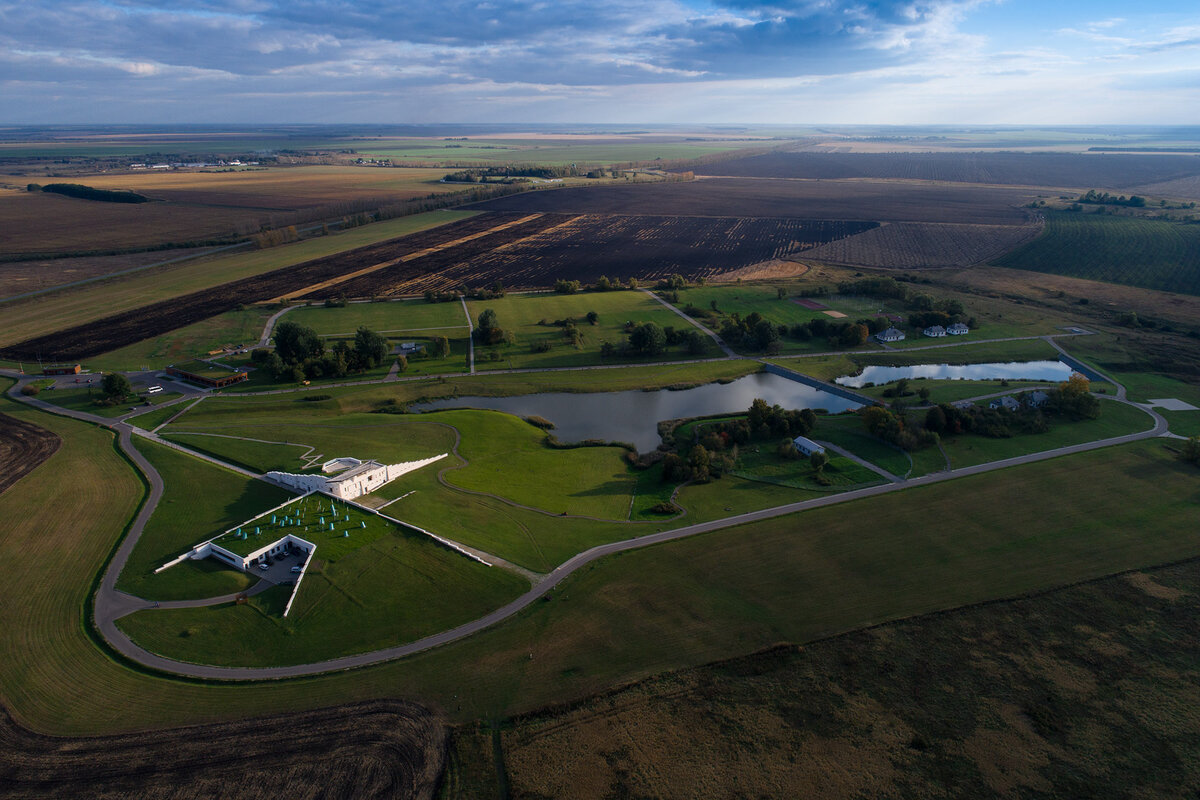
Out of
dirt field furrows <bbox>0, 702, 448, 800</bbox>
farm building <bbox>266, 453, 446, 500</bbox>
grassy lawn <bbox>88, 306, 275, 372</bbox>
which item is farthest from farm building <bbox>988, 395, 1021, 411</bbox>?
grassy lawn <bbox>88, 306, 275, 372</bbox>

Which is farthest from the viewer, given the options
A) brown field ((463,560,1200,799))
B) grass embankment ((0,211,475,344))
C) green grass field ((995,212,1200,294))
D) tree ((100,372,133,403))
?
green grass field ((995,212,1200,294))

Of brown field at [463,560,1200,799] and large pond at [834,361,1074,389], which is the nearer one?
brown field at [463,560,1200,799]

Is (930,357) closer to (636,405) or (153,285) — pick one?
(636,405)

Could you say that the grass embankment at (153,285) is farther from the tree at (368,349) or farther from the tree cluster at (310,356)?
the tree at (368,349)

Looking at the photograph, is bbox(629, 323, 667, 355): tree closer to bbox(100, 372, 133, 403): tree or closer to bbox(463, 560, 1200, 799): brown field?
bbox(463, 560, 1200, 799): brown field

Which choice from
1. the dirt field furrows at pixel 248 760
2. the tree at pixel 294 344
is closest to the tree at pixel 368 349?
the tree at pixel 294 344

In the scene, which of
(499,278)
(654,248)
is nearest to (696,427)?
(499,278)

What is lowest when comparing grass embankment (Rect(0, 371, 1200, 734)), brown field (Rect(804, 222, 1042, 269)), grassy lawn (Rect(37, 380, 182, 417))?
grass embankment (Rect(0, 371, 1200, 734))

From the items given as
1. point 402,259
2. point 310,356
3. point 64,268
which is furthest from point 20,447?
point 64,268
